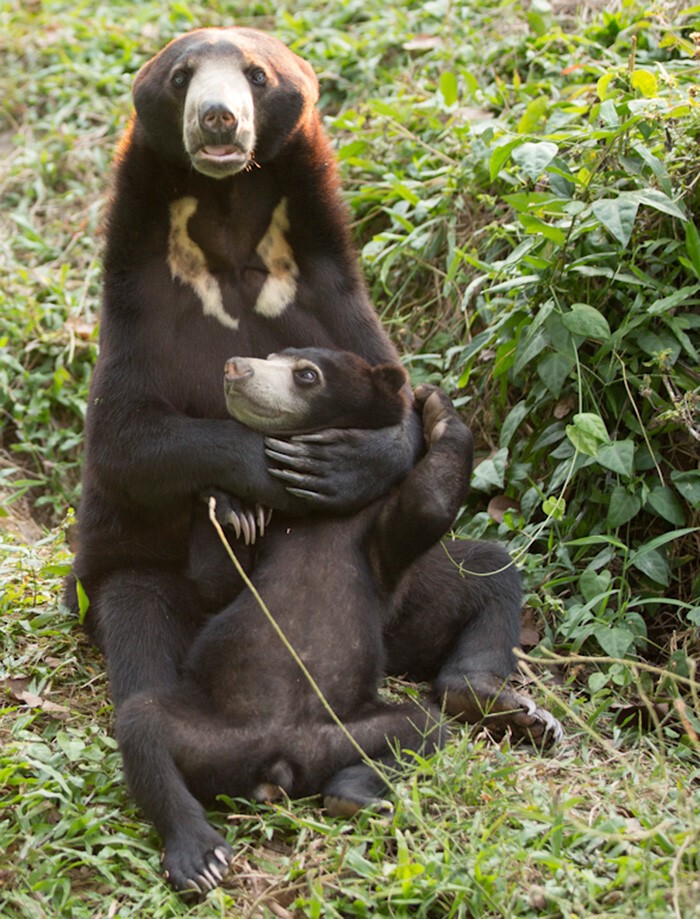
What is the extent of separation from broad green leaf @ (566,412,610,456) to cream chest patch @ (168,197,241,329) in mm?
1231

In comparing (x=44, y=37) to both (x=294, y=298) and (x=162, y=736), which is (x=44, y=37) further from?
(x=162, y=736)

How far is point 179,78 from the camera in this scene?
441 centimetres

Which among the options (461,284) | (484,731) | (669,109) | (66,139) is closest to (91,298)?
(66,139)

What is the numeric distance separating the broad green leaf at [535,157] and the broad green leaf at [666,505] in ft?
4.01

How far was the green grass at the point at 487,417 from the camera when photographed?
139 inches

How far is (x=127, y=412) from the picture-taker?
4355 mm

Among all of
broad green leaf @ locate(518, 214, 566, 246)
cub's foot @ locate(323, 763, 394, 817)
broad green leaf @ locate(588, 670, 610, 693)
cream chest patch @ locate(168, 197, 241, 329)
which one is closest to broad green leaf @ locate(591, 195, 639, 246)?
broad green leaf @ locate(518, 214, 566, 246)

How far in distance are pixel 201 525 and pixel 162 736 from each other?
2.79ft

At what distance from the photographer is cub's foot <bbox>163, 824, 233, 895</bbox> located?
11.5 feet

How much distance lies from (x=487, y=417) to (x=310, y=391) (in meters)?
1.51

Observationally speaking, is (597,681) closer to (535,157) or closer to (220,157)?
(535,157)

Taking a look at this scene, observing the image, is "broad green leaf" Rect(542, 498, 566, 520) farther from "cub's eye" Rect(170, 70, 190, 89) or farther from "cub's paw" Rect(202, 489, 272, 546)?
"cub's eye" Rect(170, 70, 190, 89)

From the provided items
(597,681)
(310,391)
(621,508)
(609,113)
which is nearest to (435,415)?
(310,391)

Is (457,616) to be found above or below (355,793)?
below
